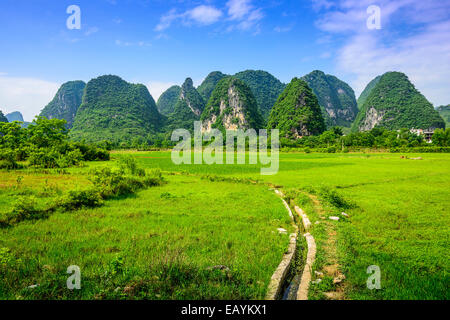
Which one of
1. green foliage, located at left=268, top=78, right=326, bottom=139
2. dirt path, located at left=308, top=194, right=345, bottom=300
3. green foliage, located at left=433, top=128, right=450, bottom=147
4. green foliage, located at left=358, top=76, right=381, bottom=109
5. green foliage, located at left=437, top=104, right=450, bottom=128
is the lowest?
dirt path, located at left=308, top=194, right=345, bottom=300

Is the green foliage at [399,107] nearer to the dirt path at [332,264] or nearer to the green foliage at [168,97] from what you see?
the dirt path at [332,264]

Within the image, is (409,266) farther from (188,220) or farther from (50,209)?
(50,209)

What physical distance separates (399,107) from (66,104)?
168935 millimetres

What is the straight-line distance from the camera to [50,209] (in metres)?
7.20

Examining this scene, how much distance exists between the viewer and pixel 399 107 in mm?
95375

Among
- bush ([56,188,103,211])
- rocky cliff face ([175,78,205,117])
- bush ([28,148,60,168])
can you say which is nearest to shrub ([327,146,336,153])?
bush ([28,148,60,168])

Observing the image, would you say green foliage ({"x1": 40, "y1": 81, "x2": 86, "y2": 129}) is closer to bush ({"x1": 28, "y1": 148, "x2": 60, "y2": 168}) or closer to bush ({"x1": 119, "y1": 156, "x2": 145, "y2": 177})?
bush ({"x1": 28, "y1": 148, "x2": 60, "y2": 168})

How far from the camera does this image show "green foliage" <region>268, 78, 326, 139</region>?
80250 millimetres

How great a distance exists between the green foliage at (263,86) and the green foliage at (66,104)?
103 m

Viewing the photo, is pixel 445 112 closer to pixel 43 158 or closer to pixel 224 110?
pixel 224 110

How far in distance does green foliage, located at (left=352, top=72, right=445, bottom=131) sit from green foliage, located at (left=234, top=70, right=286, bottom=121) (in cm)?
5034

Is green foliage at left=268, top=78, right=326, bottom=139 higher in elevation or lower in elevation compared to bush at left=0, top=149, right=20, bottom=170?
higher

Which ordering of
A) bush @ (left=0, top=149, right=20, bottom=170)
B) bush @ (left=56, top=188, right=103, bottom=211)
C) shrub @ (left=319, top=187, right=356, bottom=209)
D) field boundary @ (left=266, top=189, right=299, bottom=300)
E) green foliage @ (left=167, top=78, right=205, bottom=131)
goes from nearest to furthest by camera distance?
field boundary @ (left=266, top=189, right=299, bottom=300)
bush @ (left=56, top=188, right=103, bottom=211)
shrub @ (left=319, top=187, right=356, bottom=209)
bush @ (left=0, top=149, right=20, bottom=170)
green foliage @ (left=167, top=78, right=205, bottom=131)
